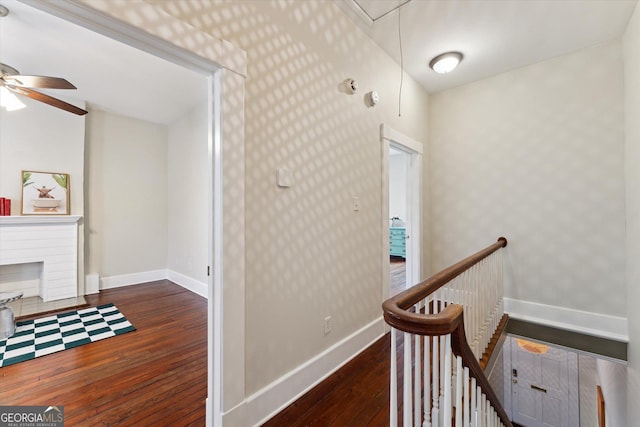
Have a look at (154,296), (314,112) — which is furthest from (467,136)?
(154,296)

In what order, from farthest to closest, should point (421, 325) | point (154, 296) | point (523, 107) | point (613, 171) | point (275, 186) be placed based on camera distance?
point (154, 296) < point (523, 107) < point (613, 171) < point (275, 186) < point (421, 325)

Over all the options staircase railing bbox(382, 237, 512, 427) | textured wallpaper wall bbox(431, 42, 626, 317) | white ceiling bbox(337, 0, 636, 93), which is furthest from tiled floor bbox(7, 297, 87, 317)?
textured wallpaper wall bbox(431, 42, 626, 317)

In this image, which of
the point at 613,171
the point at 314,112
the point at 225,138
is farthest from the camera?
the point at 613,171

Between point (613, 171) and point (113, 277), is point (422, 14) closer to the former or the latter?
point (613, 171)

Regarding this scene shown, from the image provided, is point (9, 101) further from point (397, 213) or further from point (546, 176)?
point (397, 213)

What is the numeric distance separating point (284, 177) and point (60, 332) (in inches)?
113

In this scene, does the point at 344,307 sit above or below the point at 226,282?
below

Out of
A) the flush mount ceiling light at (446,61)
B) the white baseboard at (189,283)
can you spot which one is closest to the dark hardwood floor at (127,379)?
the white baseboard at (189,283)

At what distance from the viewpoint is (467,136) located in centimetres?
334

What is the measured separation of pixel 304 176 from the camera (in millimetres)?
1812

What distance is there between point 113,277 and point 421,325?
4804mm

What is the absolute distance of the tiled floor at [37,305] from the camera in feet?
10.1

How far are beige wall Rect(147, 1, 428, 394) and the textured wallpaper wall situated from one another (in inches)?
58.7

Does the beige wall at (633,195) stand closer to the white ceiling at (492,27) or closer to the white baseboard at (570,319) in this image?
the white baseboard at (570,319)
